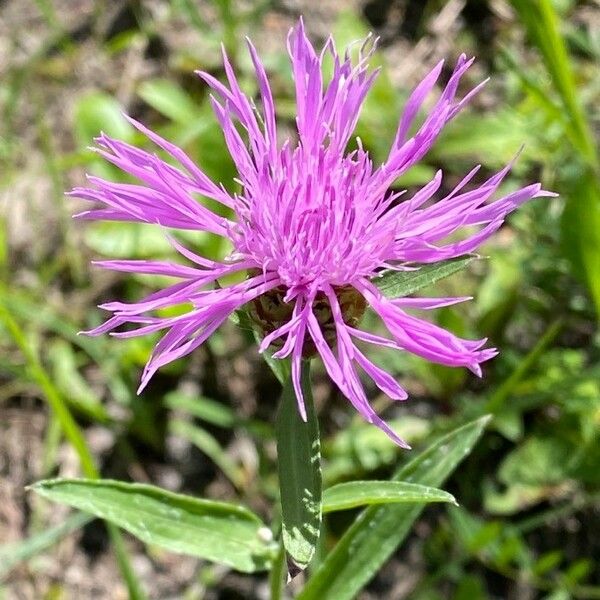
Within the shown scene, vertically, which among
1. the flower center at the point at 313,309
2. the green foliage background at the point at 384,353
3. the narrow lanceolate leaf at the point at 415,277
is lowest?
the green foliage background at the point at 384,353

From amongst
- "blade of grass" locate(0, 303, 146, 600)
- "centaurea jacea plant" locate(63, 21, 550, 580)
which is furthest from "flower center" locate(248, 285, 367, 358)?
"blade of grass" locate(0, 303, 146, 600)

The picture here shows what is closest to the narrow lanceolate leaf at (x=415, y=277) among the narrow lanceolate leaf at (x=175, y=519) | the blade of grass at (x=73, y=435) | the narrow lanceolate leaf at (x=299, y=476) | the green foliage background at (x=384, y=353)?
the narrow lanceolate leaf at (x=299, y=476)

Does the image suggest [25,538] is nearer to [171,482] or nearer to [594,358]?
[171,482]

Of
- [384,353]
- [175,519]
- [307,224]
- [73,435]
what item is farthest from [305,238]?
[384,353]

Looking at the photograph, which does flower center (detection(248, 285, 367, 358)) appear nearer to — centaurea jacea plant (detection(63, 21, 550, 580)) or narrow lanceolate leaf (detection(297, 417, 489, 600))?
centaurea jacea plant (detection(63, 21, 550, 580))

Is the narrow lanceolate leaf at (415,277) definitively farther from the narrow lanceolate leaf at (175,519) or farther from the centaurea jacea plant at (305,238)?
the narrow lanceolate leaf at (175,519)

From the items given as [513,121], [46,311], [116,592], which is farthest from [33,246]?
[513,121]
